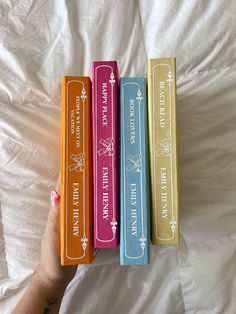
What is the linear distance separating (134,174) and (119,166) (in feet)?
0.11

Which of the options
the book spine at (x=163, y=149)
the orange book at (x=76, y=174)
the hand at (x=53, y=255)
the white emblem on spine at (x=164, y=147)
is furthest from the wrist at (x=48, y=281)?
the white emblem on spine at (x=164, y=147)

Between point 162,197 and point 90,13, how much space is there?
1.54 feet

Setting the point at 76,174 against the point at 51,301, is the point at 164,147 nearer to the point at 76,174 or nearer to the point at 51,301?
the point at 76,174

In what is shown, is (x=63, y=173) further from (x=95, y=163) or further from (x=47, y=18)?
(x=47, y=18)

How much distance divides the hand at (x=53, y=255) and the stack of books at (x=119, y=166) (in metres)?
0.07

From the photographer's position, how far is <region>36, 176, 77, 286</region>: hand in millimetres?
795

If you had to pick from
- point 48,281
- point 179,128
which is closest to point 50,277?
point 48,281

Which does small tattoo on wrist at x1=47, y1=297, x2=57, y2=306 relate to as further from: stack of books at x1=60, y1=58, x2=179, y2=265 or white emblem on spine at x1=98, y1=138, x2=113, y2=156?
white emblem on spine at x1=98, y1=138, x2=113, y2=156

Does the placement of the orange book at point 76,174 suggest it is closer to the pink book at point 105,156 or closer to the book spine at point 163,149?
the pink book at point 105,156

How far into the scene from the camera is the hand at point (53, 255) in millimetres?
795

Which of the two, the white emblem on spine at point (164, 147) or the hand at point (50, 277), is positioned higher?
Answer: the white emblem on spine at point (164, 147)

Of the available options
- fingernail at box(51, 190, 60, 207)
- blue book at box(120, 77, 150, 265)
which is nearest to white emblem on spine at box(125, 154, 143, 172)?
blue book at box(120, 77, 150, 265)

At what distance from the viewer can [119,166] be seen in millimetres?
749

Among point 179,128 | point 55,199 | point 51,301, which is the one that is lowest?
point 51,301
